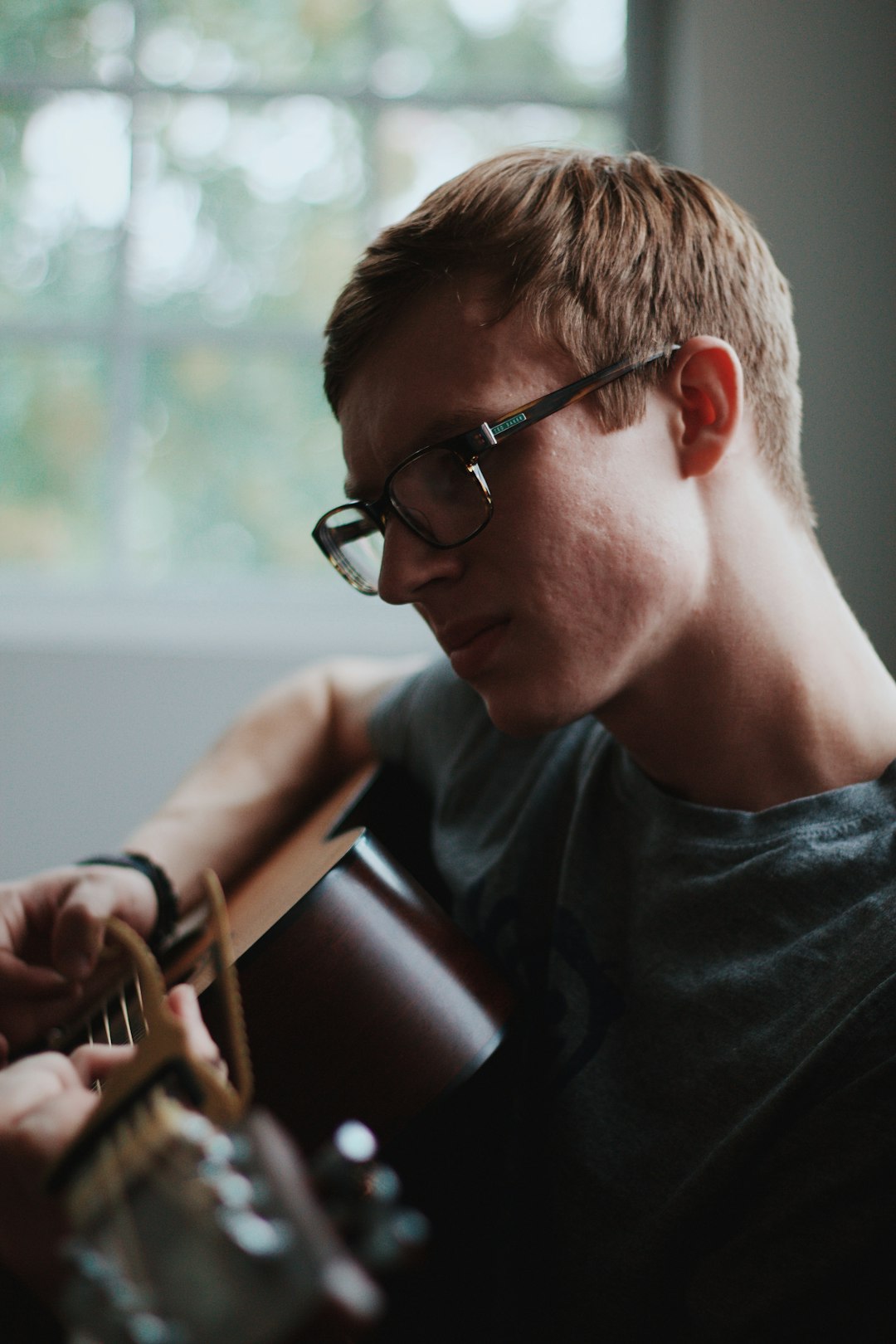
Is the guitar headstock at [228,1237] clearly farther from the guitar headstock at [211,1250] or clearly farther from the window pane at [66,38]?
the window pane at [66,38]

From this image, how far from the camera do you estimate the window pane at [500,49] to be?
2379mm

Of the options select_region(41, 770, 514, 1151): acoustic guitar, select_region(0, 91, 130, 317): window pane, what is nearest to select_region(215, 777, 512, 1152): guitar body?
select_region(41, 770, 514, 1151): acoustic guitar

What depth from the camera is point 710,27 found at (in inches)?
78.0

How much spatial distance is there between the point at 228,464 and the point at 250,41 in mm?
Result: 962

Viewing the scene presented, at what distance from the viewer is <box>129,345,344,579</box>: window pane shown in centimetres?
244

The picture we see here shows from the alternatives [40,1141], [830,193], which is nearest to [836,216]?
[830,193]

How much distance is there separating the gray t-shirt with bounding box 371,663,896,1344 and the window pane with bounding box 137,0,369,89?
2049mm

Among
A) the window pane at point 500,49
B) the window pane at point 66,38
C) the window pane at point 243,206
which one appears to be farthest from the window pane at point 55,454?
the window pane at point 500,49

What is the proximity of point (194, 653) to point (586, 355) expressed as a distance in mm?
1485

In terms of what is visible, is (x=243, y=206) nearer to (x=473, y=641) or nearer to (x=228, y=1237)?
(x=473, y=641)

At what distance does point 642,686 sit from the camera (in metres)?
0.93

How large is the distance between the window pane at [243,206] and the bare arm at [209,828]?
1.21 m

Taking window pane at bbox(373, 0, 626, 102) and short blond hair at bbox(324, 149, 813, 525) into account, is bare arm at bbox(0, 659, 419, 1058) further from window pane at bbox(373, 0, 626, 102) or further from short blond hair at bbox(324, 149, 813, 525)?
window pane at bbox(373, 0, 626, 102)

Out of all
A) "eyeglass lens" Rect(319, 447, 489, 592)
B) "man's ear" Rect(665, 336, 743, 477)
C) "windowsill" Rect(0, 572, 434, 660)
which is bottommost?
"windowsill" Rect(0, 572, 434, 660)
